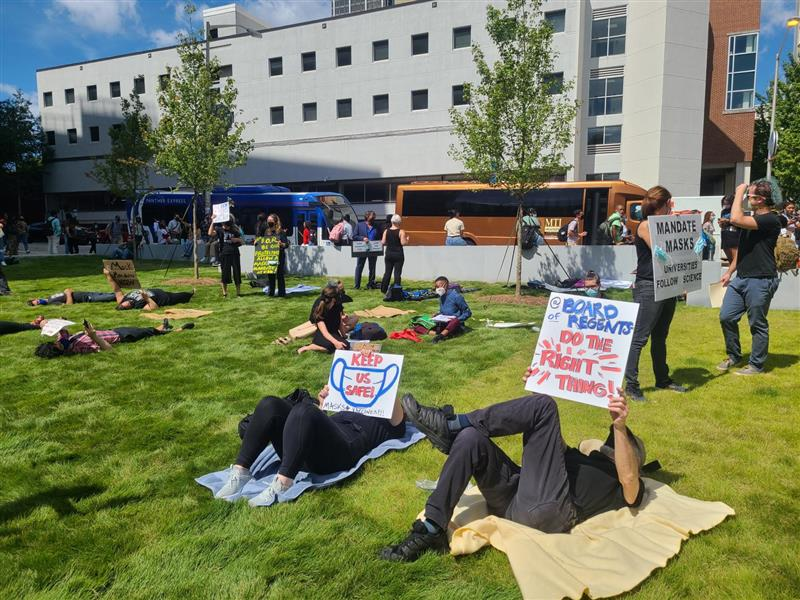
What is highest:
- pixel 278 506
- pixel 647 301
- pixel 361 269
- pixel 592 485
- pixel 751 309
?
pixel 647 301

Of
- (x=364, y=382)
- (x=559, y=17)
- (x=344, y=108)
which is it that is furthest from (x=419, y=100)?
(x=364, y=382)

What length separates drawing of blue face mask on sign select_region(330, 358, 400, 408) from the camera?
419cm

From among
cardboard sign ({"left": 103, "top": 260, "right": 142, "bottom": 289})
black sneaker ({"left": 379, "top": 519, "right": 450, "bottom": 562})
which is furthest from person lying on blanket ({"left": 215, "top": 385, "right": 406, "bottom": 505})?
cardboard sign ({"left": 103, "top": 260, "right": 142, "bottom": 289})

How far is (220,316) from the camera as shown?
11477 millimetres

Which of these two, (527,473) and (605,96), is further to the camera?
(605,96)

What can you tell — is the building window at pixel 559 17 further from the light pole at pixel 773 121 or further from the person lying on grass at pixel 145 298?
the person lying on grass at pixel 145 298

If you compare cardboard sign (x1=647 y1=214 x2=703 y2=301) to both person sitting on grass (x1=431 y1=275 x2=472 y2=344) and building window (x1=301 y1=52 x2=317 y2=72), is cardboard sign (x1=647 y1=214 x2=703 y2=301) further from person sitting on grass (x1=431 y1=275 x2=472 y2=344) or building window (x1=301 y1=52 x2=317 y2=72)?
building window (x1=301 y1=52 x2=317 y2=72)

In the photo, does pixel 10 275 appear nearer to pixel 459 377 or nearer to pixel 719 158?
pixel 459 377

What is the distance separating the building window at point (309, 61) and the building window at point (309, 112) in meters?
2.34

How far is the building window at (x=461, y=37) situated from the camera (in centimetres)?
3534

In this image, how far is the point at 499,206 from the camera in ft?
74.5

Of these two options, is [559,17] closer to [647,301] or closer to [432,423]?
[647,301]

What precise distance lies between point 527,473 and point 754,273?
174 inches

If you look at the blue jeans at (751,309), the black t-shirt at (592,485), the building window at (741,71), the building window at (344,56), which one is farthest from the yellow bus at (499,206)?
the building window at (741,71)
